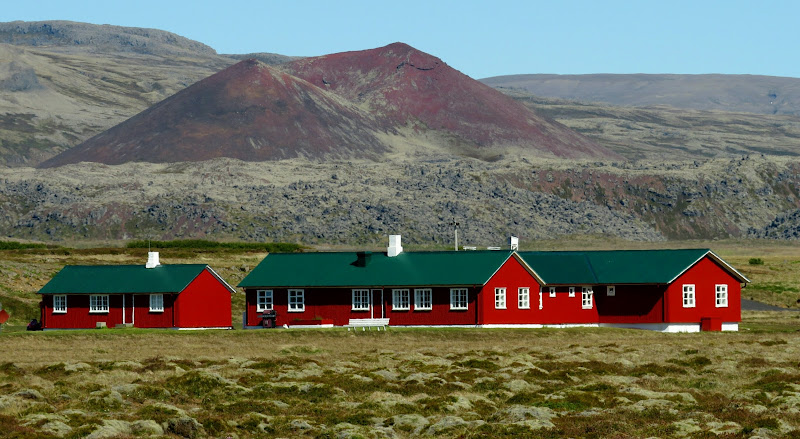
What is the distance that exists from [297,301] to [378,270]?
5.29 meters

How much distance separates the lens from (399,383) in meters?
41.1

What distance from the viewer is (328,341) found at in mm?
59188

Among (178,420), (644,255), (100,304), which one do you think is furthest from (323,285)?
(178,420)

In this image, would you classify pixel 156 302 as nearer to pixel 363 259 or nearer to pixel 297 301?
pixel 297 301

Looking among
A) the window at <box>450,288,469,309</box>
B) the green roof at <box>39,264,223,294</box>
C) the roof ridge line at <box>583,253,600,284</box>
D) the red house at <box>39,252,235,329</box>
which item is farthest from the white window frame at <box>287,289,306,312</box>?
the roof ridge line at <box>583,253,600,284</box>

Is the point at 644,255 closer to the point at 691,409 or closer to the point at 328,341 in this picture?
the point at 328,341

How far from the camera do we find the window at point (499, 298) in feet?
228

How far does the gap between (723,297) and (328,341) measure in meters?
27.1

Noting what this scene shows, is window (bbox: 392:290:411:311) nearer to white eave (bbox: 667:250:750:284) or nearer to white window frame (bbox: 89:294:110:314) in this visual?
white eave (bbox: 667:250:750:284)

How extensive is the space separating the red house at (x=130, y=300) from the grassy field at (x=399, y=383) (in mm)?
5751

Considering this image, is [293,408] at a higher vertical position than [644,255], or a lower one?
lower

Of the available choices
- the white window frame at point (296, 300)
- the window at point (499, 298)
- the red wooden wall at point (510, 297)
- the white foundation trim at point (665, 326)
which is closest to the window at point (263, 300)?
the white window frame at point (296, 300)

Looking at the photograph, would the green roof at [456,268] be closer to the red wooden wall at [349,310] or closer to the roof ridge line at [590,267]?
the roof ridge line at [590,267]

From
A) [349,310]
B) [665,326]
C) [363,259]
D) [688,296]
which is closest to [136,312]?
Answer: [349,310]
